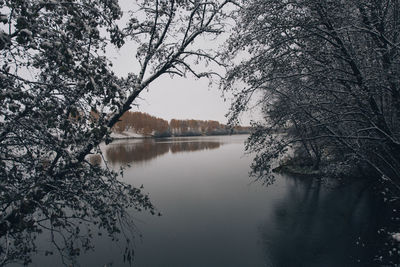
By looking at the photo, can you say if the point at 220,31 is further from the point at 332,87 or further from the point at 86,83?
the point at 86,83

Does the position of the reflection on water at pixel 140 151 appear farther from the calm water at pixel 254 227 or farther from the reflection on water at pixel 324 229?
the reflection on water at pixel 324 229

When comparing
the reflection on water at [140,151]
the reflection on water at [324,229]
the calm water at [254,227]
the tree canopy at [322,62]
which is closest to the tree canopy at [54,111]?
the tree canopy at [322,62]

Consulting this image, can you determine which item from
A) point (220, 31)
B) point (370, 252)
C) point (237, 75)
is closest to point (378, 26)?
point (237, 75)

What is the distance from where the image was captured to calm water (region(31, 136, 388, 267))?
9.66m

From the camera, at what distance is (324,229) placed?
1220 cm

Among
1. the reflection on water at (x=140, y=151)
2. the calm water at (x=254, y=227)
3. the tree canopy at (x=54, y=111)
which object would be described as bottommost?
the calm water at (x=254, y=227)

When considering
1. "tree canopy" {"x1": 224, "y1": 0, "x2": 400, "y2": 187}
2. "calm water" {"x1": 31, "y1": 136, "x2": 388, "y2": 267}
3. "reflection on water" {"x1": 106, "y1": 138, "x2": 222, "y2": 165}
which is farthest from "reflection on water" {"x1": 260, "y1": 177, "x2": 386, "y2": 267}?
"reflection on water" {"x1": 106, "y1": 138, "x2": 222, "y2": 165}

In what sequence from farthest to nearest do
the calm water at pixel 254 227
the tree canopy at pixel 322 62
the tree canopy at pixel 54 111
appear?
1. the calm water at pixel 254 227
2. the tree canopy at pixel 322 62
3. the tree canopy at pixel 54 111

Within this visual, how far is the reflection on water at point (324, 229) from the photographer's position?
949 cm

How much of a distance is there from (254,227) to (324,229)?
3739mm

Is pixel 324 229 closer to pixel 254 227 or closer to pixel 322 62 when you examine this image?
pixel 254 227

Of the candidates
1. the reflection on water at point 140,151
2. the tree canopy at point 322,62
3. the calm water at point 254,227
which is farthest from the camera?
the reflection on water at point 140,151

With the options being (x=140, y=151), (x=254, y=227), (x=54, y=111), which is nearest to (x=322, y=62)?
(x=54, y=111)

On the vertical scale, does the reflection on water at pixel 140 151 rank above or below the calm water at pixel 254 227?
above
